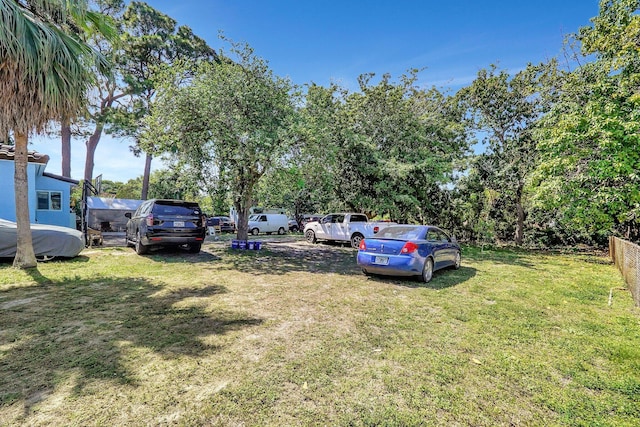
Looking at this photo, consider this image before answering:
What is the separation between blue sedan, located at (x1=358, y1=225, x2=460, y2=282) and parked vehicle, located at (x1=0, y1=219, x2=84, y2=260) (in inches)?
348

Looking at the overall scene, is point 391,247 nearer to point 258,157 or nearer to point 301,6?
point 258,157

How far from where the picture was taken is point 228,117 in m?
11.1

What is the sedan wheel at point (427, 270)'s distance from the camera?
746 centimetres

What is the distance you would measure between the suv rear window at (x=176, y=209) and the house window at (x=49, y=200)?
1111 centimetres

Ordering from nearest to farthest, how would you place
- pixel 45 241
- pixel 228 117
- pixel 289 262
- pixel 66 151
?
pixel 45 241 < pixel 289 262 < pixel 228 117 < pixel 66 151

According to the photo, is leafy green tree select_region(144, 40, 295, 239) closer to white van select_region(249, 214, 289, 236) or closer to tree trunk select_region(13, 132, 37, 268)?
tree trunk select_region(13, 132, 37, 268)

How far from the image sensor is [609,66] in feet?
37.3

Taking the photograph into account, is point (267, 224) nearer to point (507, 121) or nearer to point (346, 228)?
point (346, 228)

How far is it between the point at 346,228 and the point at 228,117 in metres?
7.69

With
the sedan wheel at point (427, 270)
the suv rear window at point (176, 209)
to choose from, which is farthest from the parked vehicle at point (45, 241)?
the sedan wheel at point (427, 270)

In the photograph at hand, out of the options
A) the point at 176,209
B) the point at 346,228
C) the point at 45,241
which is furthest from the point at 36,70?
the point at 346,228

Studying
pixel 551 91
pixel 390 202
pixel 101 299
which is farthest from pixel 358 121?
pixel 101 299

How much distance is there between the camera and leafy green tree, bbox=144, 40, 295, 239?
35.4 feet

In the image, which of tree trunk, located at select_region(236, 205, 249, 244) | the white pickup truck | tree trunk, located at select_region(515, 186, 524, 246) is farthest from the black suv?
tree trunk, located at select_region(515, 186, 524, 246)
